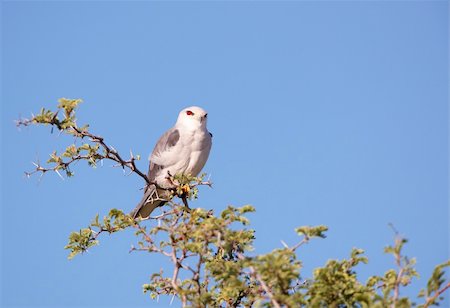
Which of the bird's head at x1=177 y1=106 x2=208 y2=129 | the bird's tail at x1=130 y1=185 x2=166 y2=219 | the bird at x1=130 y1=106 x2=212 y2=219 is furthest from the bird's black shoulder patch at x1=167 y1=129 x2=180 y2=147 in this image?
the bird's tail at x1=130 y1=185 x2=166 y2=219

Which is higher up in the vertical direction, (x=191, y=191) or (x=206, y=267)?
(x=191, y=191)

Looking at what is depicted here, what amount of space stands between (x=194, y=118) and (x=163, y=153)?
66 cm

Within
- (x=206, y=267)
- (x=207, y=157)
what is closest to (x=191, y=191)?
(x=207, y=157)

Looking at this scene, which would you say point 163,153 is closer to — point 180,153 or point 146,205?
point 180,153

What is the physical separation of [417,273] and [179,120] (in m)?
5.89

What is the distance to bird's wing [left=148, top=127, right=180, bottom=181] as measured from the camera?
928cm

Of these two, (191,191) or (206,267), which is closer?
(206,267)

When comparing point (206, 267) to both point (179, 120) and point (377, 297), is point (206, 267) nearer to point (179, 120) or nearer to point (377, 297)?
point (377, 297)

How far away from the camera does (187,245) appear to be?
493 cm

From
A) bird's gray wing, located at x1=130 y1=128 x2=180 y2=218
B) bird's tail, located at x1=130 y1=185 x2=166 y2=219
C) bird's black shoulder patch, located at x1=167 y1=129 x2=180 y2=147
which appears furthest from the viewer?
bird's black shoulder patch, located at x1=167 y1=129 x2=180 y2=147

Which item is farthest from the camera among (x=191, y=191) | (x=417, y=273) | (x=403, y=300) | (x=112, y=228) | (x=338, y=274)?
(x=191, y=191)

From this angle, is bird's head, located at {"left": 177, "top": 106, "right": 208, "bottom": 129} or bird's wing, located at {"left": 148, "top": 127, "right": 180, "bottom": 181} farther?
bird's head, located at {"left": 177, "top": 106, "right": 208, "bottom": 129}

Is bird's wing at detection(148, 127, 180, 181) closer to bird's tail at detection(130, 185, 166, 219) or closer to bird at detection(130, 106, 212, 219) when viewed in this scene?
bird at detection(130, 106, 212, 219)

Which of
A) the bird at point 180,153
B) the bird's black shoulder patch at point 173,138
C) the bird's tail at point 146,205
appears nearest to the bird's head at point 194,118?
the bird at point 180,153
